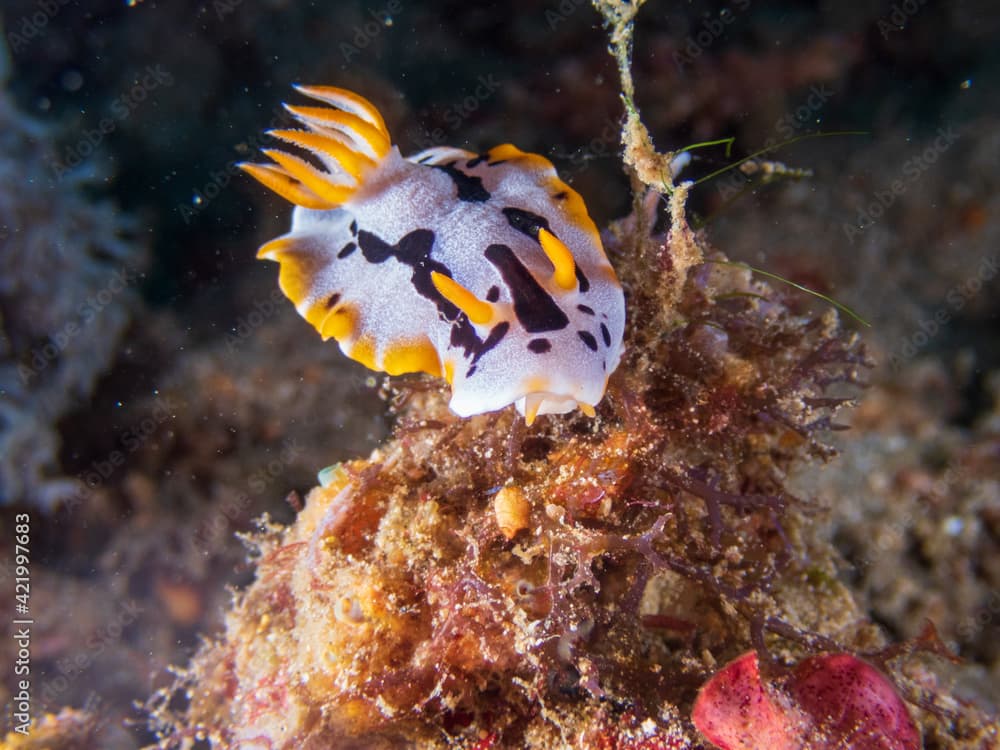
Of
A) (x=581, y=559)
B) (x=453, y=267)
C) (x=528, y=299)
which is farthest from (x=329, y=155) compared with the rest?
(x=581, y=559)

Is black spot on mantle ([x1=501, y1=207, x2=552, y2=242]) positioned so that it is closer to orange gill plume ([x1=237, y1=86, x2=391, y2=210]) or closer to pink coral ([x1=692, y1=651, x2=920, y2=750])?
orange gill plume ([x1=237, y1=86, x2=391, y2=210])

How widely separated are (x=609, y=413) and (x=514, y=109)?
8.03 ft

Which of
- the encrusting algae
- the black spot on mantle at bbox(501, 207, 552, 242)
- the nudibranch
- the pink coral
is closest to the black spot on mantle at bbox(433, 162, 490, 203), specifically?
the nudibranch

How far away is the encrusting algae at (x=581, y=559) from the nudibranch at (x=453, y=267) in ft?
0.82

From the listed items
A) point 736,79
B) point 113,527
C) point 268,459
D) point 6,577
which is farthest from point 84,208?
point 736,79

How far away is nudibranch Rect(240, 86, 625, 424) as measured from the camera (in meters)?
2.02

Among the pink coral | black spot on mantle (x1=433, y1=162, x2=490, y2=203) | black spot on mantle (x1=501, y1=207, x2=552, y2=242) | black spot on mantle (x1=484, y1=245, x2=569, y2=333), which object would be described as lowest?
the pink coral

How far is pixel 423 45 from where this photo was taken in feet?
12.0

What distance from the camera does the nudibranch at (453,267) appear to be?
2.02 m

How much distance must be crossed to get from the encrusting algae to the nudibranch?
250 millimetres

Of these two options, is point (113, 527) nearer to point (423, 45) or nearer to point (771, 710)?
point (423, 45)

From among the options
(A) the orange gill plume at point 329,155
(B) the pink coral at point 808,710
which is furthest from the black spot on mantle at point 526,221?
(B) the pink coral at point 808,710

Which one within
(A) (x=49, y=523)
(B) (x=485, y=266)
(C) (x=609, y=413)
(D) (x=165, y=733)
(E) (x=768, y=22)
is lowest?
(D) (x=165, y=733)

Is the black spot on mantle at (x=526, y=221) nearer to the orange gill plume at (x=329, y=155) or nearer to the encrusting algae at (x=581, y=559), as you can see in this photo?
the encrusting algae at (x=581, y=559)
